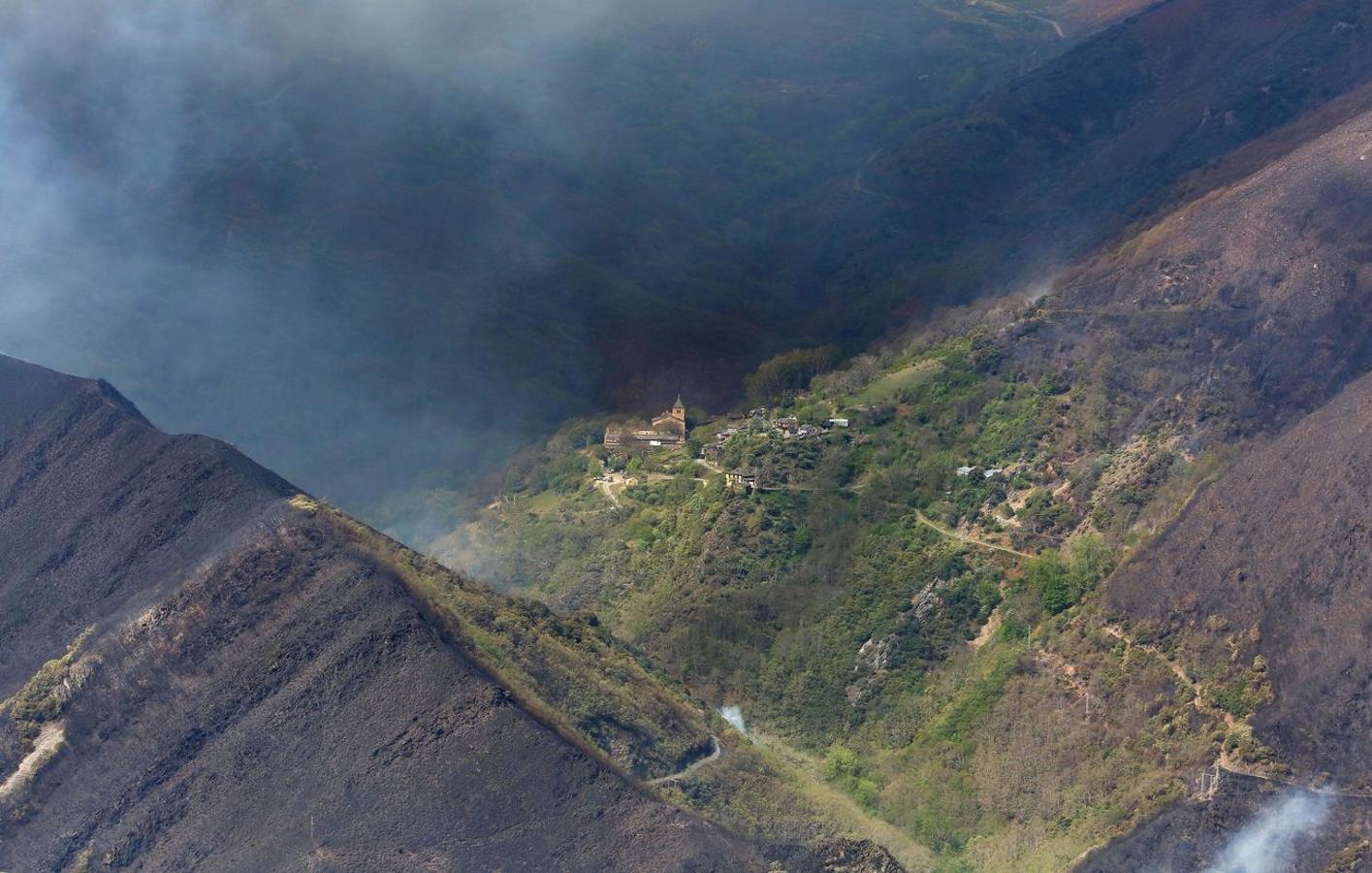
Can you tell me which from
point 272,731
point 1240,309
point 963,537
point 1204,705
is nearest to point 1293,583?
point 1204,705

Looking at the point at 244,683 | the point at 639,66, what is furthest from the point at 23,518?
the point at 639,66

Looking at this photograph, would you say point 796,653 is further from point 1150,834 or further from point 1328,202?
point 1328,202

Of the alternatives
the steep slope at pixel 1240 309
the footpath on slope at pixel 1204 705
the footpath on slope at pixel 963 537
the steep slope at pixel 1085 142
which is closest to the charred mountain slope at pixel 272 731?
the footpath on slope at pixel 1204 705

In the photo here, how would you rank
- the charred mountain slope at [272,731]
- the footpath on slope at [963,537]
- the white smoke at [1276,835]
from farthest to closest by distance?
the footpath on slope at [963,537] < the white smoke at [1276,835] < the charred mountain slope at [272,731]

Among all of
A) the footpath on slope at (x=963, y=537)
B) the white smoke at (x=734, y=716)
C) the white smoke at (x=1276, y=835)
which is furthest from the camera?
the footpath on slope at (x=963, y=537)

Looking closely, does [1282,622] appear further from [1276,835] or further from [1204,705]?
[1276,835]

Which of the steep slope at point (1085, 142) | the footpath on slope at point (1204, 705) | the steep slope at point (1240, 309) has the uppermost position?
the steep slope at point (1085, 142)

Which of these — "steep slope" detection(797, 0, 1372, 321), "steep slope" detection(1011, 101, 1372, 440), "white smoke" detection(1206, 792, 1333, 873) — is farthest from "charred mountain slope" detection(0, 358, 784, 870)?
"steep slope" detection(797, 0, 1372, 321)

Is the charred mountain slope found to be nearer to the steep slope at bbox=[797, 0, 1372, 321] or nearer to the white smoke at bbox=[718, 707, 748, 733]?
the white smoke at bbox=[718, 707, 748, 733]

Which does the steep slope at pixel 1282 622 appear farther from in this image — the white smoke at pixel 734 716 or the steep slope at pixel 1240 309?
the white smoke at pixel 734 716
